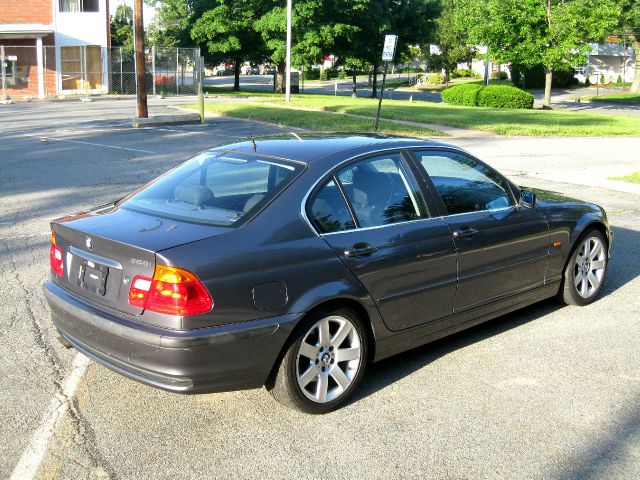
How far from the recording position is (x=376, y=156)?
4.89 meters

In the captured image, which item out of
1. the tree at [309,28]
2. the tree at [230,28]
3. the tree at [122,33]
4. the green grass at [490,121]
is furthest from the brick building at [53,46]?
the tree at [122,33]

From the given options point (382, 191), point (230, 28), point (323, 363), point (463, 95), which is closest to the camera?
point (323, 363)

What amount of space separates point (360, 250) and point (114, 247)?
1.41 metres

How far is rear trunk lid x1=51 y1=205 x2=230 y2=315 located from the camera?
3.93 m

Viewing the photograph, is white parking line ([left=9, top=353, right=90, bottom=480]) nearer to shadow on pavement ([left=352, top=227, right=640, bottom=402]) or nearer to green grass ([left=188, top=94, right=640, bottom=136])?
shadow on pavement ([left=352, top=227, right=640, bottom=402])

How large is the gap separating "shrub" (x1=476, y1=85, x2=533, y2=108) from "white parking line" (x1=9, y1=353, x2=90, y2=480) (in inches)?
1287

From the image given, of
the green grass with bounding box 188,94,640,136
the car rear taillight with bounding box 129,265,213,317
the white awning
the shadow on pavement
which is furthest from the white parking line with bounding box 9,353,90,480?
the white awning

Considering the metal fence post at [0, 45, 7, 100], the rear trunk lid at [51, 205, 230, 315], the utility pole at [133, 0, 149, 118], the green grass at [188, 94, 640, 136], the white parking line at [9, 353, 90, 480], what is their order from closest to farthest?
the white parking line at [9, 353, 90, 480], the rear trunk lid at [51, 205, 230, 315], the utility pole at [133, 0, 149, 118], the green grass at [188, 94, 640, 136], the metal fence post at [0, 45, 7, 100]

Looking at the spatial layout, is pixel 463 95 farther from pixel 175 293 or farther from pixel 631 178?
pixel 175 293

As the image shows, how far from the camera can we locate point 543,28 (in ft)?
121

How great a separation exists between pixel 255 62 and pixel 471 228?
45.0 meters

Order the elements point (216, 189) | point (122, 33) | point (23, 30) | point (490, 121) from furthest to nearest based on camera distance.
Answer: point (122, 33) < point (23, 30) < point (490, 121) < point (216, 189)

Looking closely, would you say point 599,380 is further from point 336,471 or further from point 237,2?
point 237,2

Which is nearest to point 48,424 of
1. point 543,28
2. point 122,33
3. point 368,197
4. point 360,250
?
point 360,250
